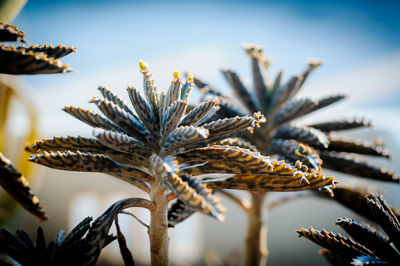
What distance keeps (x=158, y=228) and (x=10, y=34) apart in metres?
0.50

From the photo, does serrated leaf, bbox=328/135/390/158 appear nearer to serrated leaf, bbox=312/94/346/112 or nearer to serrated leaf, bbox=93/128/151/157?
serrated leaf, bbox=312/94/346/112

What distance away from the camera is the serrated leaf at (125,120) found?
61 cm

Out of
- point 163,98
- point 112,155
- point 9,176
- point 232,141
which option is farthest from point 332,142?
point 9,176

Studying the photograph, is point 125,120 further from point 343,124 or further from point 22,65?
point 343,124

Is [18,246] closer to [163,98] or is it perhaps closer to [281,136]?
[163,98]

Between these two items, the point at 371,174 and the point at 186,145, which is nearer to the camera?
the point at 186,145

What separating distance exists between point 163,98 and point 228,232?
5418mm

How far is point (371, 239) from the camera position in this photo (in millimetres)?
672

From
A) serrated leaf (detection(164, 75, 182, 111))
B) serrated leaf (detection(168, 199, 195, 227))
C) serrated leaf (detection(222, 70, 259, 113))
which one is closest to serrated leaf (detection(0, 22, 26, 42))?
serrated leaf (detection(164, 75, 182, 111))

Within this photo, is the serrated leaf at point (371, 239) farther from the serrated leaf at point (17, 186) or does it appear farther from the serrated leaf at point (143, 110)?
the serrated leaf at point (17, 186)

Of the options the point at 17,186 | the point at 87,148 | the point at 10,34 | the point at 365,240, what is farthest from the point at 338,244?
the point at 10,34

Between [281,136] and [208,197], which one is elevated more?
[281,136]

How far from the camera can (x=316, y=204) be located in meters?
5.78

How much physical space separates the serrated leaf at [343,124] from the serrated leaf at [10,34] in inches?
37.2
